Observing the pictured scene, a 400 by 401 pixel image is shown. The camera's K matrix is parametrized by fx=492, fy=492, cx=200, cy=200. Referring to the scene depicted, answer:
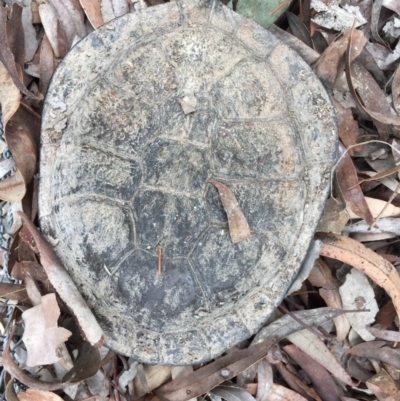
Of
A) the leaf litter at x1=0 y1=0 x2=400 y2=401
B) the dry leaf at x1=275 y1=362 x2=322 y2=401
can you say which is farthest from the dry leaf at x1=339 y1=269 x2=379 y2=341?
the dry leaf at x1=275 y1=362 x2=322 y2=401

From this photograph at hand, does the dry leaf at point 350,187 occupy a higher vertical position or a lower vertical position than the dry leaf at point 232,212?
lower

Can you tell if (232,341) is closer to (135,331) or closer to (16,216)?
(135,331)

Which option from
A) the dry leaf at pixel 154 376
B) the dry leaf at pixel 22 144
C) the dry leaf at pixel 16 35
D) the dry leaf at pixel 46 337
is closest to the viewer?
the dry leaf at pixel 46 337

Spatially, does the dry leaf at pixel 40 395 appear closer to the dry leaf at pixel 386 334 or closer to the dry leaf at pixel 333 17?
the dry leaf at pixel 386 334

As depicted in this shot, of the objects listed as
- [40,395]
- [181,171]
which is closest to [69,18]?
[181,171]

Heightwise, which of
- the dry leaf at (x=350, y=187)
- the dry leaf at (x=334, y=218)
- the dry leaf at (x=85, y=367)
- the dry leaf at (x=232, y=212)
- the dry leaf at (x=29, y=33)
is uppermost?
the dry leaf at (x=29, y=33)

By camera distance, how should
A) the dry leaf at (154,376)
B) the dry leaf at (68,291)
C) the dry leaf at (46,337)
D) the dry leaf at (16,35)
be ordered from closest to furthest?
the dry leaf at (68,291), the dry leaf at (46,337), the dry leaf at (16,35), the dry leaf at (154,376)

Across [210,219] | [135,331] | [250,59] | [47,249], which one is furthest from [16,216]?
[250,59]

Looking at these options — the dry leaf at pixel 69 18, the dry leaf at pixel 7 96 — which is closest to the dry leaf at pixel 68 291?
the dry leaf at pixel 7 96
